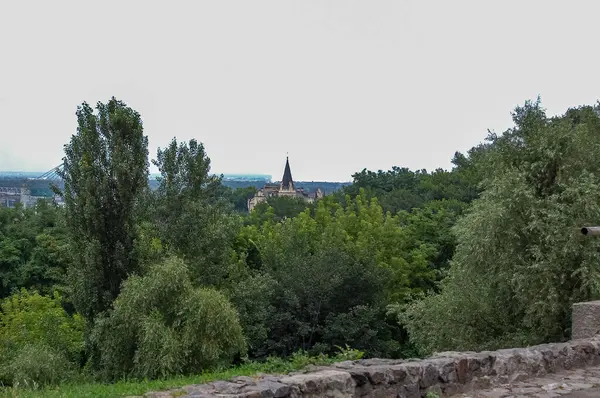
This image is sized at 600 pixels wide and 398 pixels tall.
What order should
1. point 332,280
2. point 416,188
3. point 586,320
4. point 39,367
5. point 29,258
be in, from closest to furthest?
point 586,320, point 39,367, point 332,280, point 29,258, point 416,188

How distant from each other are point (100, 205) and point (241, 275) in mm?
8636

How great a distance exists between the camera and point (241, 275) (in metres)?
23.3

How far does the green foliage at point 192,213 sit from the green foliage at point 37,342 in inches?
175

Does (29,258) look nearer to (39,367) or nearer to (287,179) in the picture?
(39,367)

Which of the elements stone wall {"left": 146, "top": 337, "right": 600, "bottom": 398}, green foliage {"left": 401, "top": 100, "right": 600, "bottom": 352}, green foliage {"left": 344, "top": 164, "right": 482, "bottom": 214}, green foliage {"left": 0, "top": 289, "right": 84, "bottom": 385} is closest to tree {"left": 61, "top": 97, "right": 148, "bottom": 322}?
green foliage {"left": 0, "top": 289, "right": 84, "bottom": 385}

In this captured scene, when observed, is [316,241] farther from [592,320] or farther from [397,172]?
[397,172]

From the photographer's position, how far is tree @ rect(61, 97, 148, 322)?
51.2ft

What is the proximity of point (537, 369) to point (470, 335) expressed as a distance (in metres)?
6.22

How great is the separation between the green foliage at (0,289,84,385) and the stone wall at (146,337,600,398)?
6.63 m

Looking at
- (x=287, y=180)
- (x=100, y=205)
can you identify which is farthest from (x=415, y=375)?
(x=287, y=180)

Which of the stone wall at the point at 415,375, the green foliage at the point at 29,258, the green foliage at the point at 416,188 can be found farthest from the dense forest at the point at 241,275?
the green foliage at the point at 416,188

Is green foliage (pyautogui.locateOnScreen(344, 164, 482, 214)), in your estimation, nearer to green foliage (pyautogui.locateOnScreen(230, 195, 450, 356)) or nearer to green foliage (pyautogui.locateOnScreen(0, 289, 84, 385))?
green foliage (pyautogui.locateOnScreen(230, 195, 450, 356))

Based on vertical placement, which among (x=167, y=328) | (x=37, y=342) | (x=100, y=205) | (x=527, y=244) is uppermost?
(x=100, y=205)

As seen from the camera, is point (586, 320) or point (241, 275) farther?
point (241, 275)
